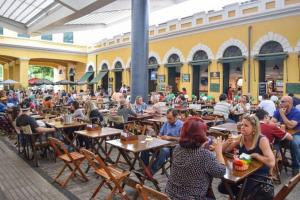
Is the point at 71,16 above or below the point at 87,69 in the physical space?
above

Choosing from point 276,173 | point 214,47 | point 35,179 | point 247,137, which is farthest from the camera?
point 214,47

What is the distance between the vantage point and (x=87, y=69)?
29.2 meters

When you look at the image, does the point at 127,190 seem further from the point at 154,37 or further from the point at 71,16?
the point at 154,37

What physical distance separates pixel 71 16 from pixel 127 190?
1441 centimetres

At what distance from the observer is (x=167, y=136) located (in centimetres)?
566

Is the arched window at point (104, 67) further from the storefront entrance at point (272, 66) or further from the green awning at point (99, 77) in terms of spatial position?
the storefront entrance at point (272, 66)

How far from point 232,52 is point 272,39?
2.29m

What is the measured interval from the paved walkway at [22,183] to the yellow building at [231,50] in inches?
432

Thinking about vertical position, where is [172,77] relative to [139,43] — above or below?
below

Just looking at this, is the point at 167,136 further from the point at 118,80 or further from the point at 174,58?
the point at 118,80

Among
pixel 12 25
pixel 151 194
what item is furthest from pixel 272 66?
pixel 12 25

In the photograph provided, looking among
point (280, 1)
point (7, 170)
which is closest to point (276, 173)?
point (7, 170)

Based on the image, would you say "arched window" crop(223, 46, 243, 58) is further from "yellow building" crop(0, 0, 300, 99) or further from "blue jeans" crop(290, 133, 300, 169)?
"blue jeans" crop(290, 133, 300, 169)

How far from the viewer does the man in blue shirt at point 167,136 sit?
534 cm
